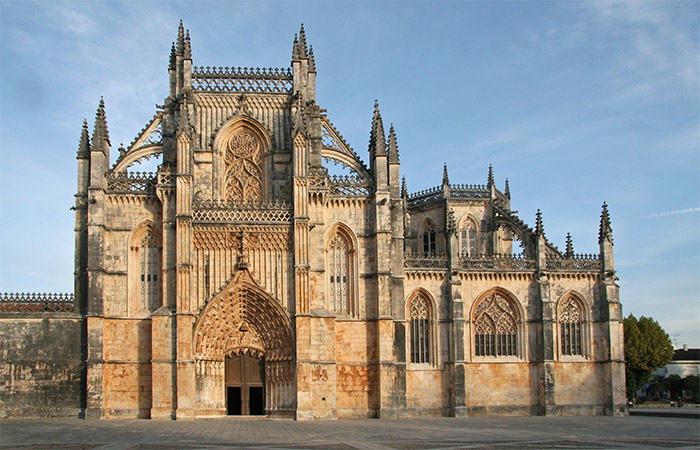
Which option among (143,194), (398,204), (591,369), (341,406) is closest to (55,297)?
(143,194)

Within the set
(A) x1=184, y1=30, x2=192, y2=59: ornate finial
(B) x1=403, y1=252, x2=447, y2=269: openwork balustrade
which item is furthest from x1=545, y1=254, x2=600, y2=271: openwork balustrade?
(A) x1=184, y1=30, x2=192, y2=59: ornate finial

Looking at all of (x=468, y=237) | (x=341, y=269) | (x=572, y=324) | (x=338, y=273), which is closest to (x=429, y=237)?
(x=468, y=237)

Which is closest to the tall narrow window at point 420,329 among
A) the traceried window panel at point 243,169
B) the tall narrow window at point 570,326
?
the tall narrow window at point 570,326

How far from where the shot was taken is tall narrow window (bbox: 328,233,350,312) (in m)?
40.2

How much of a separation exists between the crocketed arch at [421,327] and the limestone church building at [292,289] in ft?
0.28

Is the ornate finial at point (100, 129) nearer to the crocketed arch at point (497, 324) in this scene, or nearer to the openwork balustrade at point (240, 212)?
the openwork balustrade at point (240, 212)

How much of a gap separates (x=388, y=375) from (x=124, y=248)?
582 inches

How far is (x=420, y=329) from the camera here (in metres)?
43.0

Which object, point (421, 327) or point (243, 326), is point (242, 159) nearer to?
point (243, 326)

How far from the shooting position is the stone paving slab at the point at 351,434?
80.6ft

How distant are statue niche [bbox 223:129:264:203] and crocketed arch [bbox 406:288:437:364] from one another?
→ 410 inches

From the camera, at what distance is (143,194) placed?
39.0 metres

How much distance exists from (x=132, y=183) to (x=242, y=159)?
601cm

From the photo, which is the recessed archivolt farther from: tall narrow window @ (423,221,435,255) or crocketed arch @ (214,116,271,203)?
tall narrow window @ (423,221,435,255)
